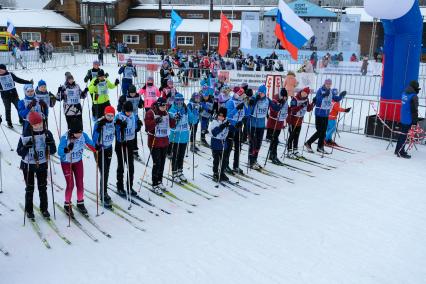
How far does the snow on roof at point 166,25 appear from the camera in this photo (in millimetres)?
43756

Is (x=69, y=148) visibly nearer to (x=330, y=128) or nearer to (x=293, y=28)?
(x=330, y=128)

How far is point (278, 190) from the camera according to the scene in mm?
7961

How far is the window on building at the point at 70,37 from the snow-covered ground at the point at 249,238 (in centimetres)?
3951

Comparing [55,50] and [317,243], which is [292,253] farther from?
[55,50]

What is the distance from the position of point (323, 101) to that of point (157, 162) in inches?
183

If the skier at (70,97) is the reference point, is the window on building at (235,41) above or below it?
above

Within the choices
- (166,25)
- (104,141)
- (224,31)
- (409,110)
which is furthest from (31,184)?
(166,25)

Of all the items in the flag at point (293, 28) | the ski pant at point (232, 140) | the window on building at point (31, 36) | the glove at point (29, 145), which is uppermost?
the window on building at point (31, 36)

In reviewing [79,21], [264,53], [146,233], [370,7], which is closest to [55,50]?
[79,21]

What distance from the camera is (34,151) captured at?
590 cm

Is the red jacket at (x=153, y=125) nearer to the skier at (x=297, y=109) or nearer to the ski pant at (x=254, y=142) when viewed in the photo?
the ski pant at (x=254, y=142)

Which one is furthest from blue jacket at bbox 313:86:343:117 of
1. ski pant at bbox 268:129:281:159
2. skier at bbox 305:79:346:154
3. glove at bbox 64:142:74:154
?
glove at bbox 64:142:74:154

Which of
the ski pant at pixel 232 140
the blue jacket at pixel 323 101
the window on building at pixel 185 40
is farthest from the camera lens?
the window on building at pixel 185 40

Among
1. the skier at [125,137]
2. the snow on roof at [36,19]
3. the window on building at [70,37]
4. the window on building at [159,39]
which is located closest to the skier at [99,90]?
the skier at [125,137]
